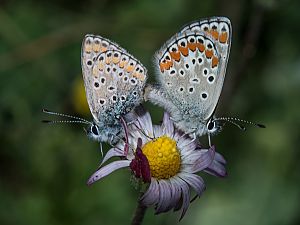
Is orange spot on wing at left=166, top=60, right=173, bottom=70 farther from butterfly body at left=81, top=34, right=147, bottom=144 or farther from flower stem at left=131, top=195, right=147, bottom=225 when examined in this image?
flower stem at left=131, top=195, right=147, bottom=225

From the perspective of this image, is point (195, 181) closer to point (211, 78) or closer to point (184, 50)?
point (211, 78)

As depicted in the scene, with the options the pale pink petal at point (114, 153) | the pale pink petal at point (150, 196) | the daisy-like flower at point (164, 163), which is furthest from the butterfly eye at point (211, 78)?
the pale pink petal at point (150, 196)

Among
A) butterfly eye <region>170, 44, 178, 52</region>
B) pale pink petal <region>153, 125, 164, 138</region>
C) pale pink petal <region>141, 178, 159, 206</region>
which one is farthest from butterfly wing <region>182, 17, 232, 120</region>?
pale pink petal <region>141, 178, 159, 206</region>

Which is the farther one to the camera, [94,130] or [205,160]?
[94,130]

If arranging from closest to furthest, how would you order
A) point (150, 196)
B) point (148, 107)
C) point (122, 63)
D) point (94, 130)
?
1. point (150, 196)
2. point (94, 130)
3. point (122, 63)
4. point (148, 107)

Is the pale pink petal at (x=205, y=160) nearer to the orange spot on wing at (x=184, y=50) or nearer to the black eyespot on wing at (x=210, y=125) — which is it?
the black eyespot on wing at (x=210, y=125)

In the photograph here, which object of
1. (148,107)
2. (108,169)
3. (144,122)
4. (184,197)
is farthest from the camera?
(148,107)

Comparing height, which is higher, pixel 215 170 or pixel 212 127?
pixel 212 127

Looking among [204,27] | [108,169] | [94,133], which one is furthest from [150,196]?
[204,27]

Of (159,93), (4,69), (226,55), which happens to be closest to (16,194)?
(4,69)
